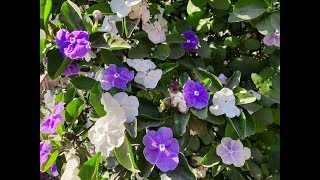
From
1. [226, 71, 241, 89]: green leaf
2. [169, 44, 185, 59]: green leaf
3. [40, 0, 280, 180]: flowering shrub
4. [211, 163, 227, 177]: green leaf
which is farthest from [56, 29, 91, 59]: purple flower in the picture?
[211, 163, 227, 177]: green leaf

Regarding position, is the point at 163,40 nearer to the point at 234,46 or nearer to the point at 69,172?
the point at 234,46

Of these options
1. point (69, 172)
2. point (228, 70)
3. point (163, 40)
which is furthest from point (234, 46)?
point (69, 172)

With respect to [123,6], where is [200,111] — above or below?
below

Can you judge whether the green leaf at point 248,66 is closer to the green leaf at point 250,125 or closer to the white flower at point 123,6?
the green leaf at point 250,125

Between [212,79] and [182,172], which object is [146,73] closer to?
[212,79]

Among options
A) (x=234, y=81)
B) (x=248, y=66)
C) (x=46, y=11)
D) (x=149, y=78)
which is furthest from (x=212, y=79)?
(x=46, y=11)

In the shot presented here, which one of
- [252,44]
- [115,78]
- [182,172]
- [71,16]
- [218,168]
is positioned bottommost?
[218,168]
